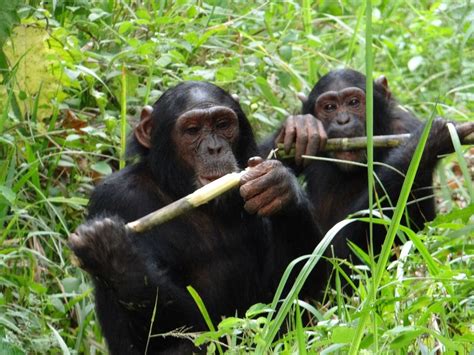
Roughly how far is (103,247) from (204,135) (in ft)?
3.67

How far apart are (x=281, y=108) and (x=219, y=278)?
2498mm

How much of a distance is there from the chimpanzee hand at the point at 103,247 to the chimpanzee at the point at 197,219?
0.55 ft

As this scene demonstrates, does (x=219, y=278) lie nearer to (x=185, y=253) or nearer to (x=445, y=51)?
(x=185, y=253)

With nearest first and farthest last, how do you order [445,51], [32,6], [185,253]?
[185,253] < [32,6] < [445,51]

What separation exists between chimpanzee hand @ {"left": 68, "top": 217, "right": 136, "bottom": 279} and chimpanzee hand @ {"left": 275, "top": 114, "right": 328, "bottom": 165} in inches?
66.3

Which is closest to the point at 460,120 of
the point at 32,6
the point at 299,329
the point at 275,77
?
the point at 275,77

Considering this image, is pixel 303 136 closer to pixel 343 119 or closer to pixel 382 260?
pixel 343 119

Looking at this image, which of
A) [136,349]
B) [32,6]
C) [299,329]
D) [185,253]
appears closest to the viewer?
[299,329]

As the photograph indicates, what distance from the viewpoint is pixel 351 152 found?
23.8ft

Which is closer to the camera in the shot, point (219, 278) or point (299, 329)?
point (299, 329)

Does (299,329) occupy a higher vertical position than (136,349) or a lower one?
higher

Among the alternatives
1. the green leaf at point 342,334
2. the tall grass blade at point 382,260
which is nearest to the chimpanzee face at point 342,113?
the tall grass blade at point 382,260

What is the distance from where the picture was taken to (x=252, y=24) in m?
8.79

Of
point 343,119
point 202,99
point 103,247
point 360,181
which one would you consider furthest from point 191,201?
point 360,181
